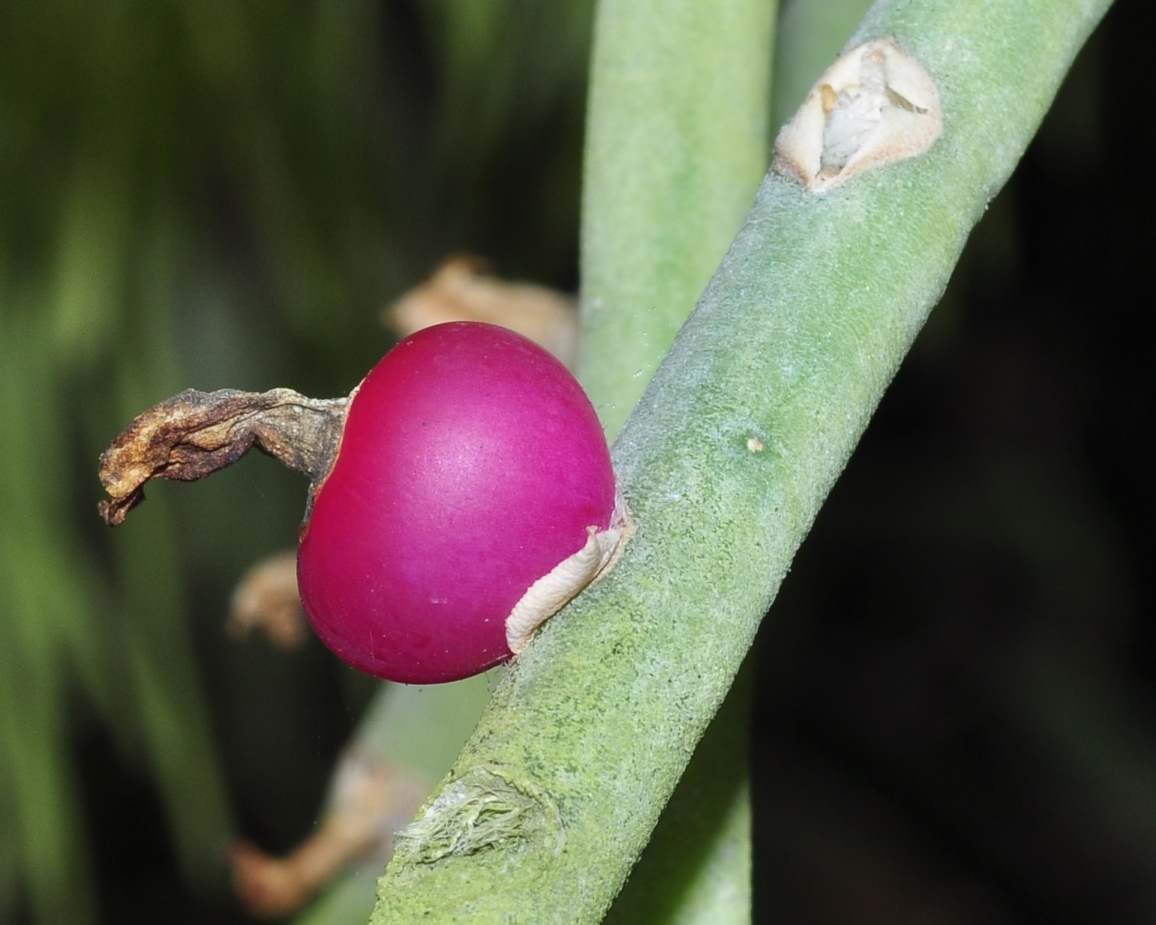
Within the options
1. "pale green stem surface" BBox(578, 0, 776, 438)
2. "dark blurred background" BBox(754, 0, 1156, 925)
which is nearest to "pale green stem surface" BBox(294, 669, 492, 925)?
"pale green stem surface" BBox(578, 0, 776, 438)

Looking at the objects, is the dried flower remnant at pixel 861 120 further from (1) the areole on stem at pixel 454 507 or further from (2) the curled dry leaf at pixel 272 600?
(2) the curled dry leaf at pixel 272 600

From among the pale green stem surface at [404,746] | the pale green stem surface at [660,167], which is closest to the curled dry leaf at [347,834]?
the pale green stem surface at [404,746]

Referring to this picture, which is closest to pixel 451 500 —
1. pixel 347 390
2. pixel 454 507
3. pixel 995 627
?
pixel 454 507

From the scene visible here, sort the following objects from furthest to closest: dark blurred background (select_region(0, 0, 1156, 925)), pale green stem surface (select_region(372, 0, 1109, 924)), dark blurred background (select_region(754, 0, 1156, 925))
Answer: dark blurred background (select_region(754, 0, 1156, 925)) < dark blurred background (select_region(0, 0, 1156, 925)) < pale green stem surface (select_region(372, 0, 1109, 924))

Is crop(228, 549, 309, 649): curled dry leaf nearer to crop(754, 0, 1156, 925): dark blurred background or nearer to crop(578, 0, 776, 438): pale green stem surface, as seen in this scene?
crop(578, 0, 776, 438): pale green stem surface

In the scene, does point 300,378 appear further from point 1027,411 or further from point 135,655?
point 1027,411
